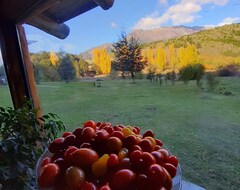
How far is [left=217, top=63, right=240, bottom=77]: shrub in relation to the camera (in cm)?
122

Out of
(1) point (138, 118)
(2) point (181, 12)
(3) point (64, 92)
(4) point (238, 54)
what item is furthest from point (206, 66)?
(3) point (64, 92)

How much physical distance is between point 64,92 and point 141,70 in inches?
23.8

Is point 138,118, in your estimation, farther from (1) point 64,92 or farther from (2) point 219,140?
(1) point 64,92

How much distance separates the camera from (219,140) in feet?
4.24

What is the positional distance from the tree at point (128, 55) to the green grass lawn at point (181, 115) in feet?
0.31

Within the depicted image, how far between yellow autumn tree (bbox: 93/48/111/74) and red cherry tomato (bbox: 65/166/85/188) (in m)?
1.02

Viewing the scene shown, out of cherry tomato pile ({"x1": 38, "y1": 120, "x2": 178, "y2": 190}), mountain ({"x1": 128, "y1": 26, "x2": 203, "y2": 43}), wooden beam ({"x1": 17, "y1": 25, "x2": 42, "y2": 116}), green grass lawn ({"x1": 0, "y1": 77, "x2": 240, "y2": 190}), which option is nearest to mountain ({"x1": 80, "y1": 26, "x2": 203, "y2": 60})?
mountain ({"x1": 128, "y1": 26, "x2": 203, "y2": 43})

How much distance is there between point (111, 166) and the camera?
0.61 meters

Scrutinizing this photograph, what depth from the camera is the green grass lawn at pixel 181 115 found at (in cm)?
125

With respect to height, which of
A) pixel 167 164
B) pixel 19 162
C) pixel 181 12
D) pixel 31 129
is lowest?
pixel 19 162

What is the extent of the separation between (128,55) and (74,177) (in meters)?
1.03

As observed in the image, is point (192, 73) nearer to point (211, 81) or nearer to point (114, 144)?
point (211, 81)

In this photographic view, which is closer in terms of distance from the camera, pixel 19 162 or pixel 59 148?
→ pixel 59 148

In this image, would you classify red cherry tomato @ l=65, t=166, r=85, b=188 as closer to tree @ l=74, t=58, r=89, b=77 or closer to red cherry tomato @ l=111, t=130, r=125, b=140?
red cherry tomato @ l=111, t=130, r=125, b=140
